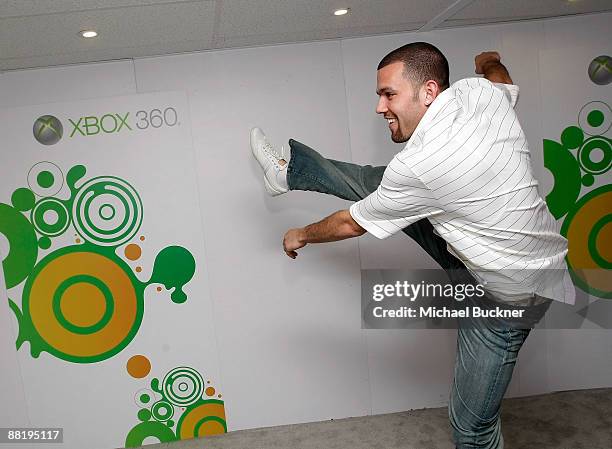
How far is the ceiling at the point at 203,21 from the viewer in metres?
Answer: 2.05

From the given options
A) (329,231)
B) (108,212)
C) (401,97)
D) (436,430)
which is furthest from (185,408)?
(401,97)

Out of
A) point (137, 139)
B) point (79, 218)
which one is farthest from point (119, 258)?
point (137, 139)

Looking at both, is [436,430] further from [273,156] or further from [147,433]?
[273,156]

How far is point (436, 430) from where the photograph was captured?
3.00 m

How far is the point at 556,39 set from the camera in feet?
10.2

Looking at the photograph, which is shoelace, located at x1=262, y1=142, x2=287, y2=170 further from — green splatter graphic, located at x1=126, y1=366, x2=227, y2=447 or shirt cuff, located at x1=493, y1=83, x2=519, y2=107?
green splatter graphic, located at x1=126, y1=366, x2=227, y2=447

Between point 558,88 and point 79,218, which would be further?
point 558,88

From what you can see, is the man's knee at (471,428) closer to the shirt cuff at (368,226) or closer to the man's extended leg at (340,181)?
the man's extended leg at (340,181)

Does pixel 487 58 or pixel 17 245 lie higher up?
pixel 487 58

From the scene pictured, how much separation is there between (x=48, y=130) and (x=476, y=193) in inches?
77.7

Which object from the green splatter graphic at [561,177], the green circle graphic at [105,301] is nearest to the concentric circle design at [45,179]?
the green circle graphic at [105,301]

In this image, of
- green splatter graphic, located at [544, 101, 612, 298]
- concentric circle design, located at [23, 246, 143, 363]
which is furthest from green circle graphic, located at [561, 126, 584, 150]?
concentric circle design, located at [23, 246, 143, 363]

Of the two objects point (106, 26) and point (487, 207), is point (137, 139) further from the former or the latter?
point (487, 207)

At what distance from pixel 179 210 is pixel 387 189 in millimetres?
1352
